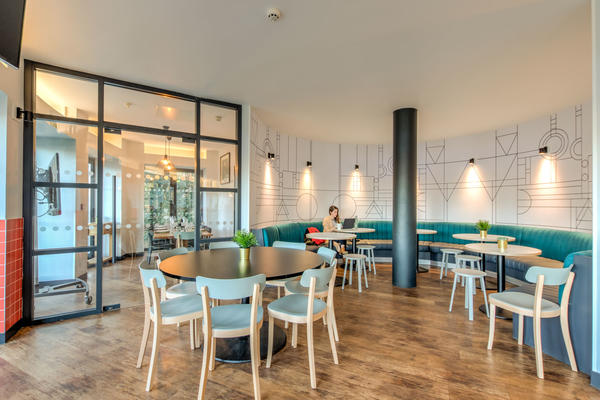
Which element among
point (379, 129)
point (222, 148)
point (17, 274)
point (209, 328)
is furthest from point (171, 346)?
point (379, 129)

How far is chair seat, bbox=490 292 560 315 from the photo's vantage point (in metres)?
2.47

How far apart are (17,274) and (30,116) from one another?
176 centimetres

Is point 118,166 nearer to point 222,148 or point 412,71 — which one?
point 222,148

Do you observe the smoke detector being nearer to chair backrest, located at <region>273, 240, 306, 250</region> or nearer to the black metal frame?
the black metal frame

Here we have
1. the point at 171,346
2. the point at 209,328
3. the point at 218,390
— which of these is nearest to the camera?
the point at 209,328

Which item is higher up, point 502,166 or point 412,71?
point 412,71

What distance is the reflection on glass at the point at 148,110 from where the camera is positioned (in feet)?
12.5

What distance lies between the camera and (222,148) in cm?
464

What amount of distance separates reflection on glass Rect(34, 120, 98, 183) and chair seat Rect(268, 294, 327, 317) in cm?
293

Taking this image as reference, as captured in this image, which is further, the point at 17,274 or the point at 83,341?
the point at 17,274

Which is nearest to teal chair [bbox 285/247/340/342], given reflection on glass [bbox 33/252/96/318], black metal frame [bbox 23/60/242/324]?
black metal frame [bbox 23/60/242/324]

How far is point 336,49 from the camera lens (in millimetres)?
3002

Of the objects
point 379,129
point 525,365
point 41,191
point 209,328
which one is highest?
point 379,129

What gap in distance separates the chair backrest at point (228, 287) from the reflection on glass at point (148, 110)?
9.75 feet
